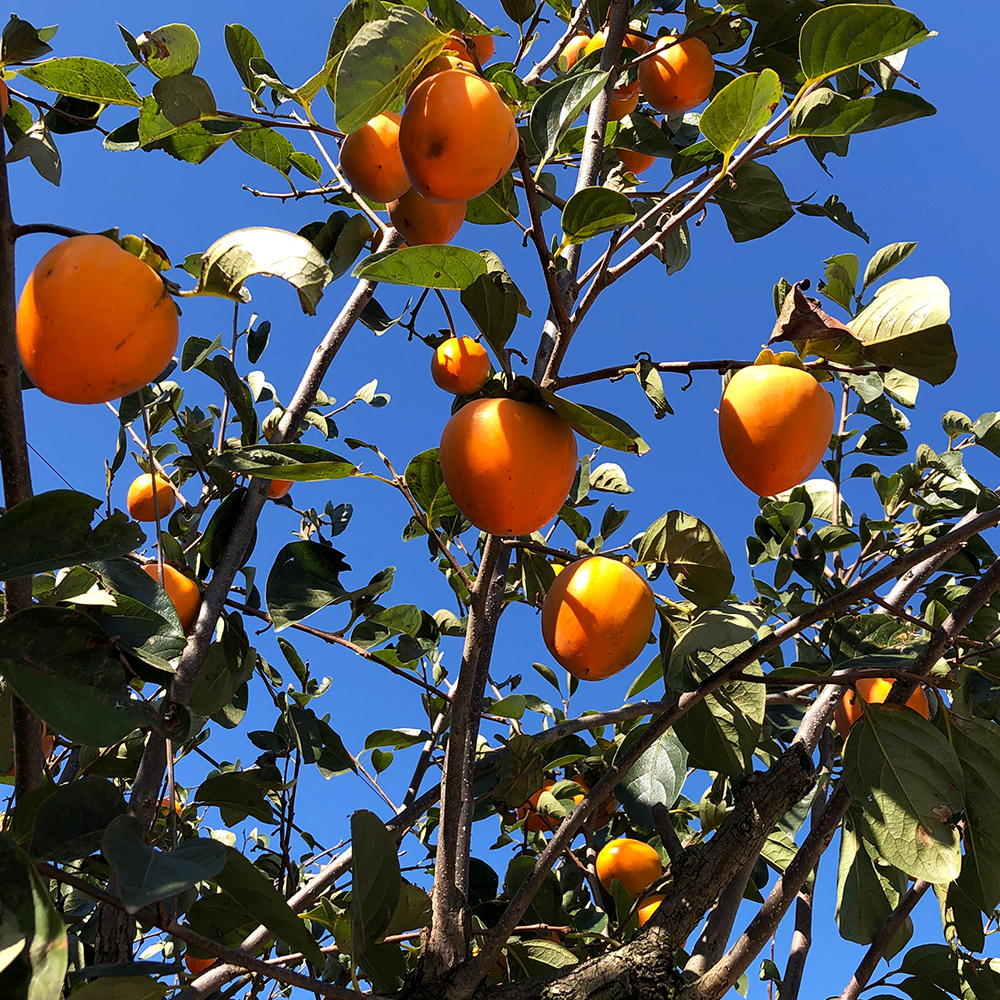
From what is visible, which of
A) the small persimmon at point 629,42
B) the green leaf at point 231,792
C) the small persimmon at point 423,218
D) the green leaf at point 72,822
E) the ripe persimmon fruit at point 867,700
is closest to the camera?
the green leaf at point 72,822

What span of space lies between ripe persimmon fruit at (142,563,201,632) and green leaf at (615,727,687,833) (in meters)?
1.01

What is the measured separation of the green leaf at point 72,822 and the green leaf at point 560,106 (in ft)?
3.44

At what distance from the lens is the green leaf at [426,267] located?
103 cm

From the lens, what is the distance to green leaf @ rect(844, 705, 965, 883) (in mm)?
1248

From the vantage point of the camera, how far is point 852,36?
1.25m

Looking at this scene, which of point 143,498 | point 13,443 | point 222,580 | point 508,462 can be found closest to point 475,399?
point 508,462

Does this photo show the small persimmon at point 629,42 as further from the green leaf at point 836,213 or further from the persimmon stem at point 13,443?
the persimmon stem at point 13,443

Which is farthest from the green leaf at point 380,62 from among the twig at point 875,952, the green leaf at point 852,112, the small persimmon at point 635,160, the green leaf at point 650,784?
the twig at point 875,952

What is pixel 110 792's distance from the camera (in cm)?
114

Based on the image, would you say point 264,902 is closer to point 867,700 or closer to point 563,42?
point 867,700

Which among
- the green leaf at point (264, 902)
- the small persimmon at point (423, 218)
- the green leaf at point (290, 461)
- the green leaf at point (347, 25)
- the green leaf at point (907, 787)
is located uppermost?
the green leaf at point (347, 25)

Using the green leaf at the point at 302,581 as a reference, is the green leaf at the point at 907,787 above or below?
below

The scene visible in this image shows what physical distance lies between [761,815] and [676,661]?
244 millimetres

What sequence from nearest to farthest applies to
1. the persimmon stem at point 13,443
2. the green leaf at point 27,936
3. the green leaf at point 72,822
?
the green leaf at point 27,936
the persimmon stem at point 13,443
the green leaf at point 72,822
